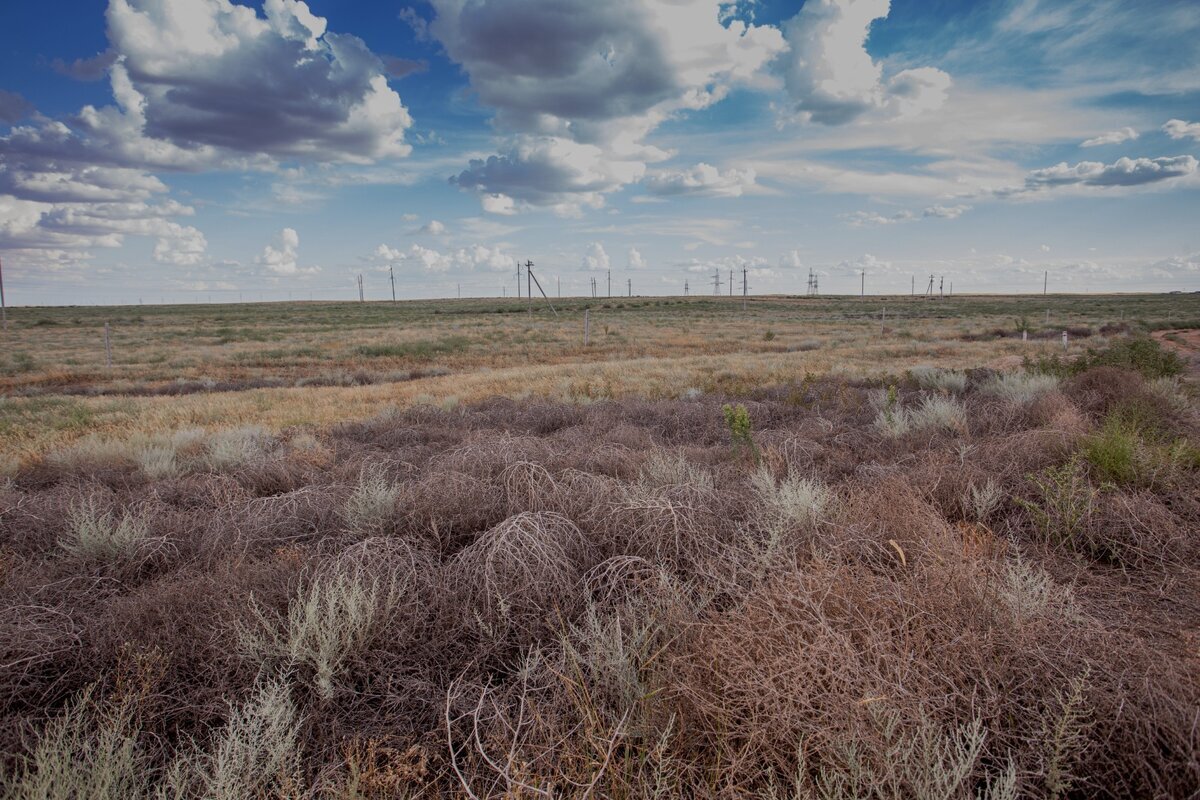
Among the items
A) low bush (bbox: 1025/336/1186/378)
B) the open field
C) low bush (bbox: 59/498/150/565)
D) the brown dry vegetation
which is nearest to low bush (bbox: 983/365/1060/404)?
low bush (bbox: 1025/336/1186/378)

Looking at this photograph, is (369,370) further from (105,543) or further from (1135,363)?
(1135,363)

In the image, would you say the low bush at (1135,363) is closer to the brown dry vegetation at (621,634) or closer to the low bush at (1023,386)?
the low bush at (1023,386)

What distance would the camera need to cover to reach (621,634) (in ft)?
9.00

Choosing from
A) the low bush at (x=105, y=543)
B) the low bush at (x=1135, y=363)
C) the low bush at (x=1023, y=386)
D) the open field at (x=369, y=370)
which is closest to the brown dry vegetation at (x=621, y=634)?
the low bush at (x=105, y=543)

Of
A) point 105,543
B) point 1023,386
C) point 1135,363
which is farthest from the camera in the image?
point 1135,363

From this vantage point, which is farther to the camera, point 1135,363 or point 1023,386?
point 1135,363

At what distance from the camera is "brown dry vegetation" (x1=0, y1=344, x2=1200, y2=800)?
83.7 inches

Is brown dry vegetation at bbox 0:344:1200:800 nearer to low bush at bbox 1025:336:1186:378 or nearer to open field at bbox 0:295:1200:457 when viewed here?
low bush at bbox 1025:336:1186:378

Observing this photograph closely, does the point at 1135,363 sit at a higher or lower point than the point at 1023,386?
higher

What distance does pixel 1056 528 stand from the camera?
4.26m

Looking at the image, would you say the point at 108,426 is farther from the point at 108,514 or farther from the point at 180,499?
the point at 108,514

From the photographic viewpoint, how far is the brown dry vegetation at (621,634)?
2127 millimetres

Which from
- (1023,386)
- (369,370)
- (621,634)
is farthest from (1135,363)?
(369,370)

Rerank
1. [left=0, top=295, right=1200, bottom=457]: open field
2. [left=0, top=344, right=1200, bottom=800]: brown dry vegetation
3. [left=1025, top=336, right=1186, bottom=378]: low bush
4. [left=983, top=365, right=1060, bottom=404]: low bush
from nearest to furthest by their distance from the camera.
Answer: [left=0, top=344, right=1200, bottom=800]: brown dry vegetation → [left=983, top=365, right=1060, bottom=404]: low bush → [left=1025, top=336, right=1186, bottom=378]: low bush → [left=0, top=295, right=1200, bottom=457]: open field
